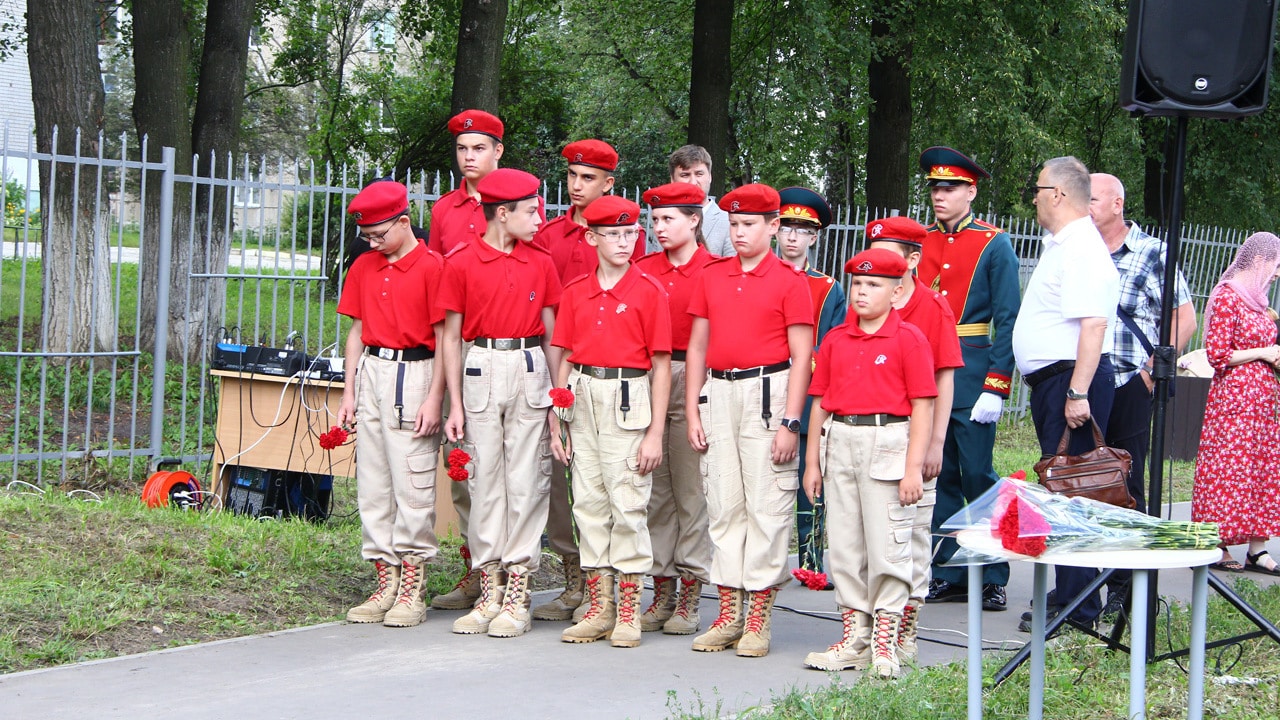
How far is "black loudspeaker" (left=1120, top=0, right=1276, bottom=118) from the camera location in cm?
542

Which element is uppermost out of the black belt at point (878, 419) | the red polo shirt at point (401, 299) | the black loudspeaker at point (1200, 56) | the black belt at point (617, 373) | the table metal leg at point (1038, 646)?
the black loudspeaker at point (1200, 56)

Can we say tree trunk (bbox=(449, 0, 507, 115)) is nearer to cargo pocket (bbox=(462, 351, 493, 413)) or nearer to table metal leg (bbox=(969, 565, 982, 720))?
cargo pocket (bbox=(462, 351, 493, 413))

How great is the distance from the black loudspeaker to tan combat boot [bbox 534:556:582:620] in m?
3.15

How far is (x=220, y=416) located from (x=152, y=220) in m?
4.40

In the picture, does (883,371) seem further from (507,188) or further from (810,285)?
(507,188)

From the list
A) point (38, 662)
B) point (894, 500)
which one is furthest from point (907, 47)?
point (38, 662)

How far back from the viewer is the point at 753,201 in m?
5.68

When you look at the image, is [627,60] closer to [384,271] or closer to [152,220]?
[152,220]

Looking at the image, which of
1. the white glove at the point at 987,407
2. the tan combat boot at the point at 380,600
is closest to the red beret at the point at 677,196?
the white glove at the point at 987,407

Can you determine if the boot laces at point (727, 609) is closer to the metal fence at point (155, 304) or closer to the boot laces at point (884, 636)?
the boot laces at point (884, 636)

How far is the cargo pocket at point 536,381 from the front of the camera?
19.5 ft

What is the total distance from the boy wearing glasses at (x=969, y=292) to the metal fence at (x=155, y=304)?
8.36ft

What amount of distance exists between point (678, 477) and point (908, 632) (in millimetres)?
1244

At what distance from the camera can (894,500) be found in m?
5.38
